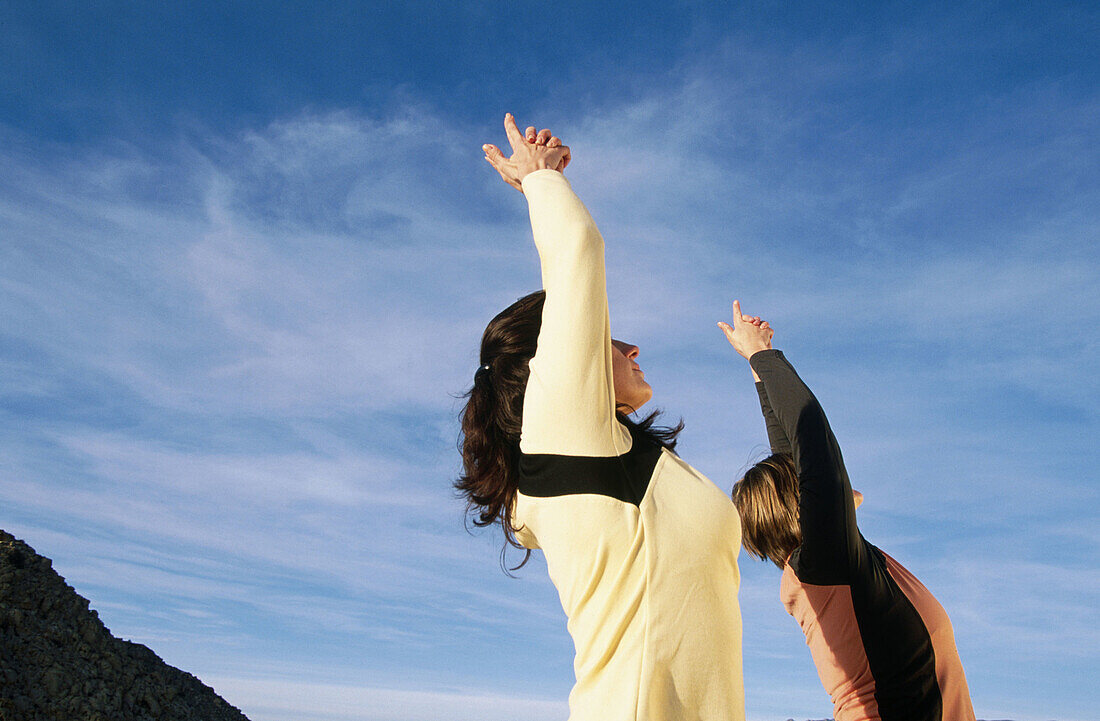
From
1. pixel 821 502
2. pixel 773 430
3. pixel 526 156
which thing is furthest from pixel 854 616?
pixel 526 156

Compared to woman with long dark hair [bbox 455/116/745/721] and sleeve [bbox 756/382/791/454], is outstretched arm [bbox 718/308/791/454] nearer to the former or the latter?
sleeve [bbox 756/382/791/454]

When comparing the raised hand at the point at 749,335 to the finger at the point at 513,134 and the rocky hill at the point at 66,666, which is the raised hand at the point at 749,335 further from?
the rocky hill at the point at 66,666

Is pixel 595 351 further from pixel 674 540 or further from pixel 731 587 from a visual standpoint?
pixel 731 587

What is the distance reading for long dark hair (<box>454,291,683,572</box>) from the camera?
193 cm

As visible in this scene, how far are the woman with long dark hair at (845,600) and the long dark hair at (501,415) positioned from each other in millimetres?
537

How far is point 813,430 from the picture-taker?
234 cm

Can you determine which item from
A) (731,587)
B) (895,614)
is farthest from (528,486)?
(895,614)

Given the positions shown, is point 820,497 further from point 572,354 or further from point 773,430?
point 572,354

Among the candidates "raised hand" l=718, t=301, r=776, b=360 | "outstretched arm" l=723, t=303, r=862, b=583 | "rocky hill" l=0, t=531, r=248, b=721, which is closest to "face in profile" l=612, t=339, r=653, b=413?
"outstretched arm" l=723, t=303, r=862, b=583

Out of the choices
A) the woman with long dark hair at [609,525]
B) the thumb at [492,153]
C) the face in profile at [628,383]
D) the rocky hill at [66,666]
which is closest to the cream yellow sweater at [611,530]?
the woman with long dark hair at [609,525]

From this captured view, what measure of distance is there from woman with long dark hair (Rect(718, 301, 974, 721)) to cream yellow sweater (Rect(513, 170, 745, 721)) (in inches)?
→ 27.4

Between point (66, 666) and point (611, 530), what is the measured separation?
596cm

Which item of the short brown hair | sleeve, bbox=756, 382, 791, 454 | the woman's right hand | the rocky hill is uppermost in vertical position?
the woman's right hand

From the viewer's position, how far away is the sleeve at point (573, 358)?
1.67 meters
